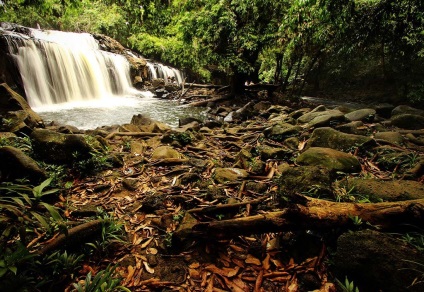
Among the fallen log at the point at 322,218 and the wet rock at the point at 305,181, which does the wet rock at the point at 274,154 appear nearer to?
the wet rock at the point at 305,181

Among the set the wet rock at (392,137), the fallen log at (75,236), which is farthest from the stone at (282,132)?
the fallen log at (75,236)

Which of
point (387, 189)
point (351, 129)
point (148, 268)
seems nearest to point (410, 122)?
point (351, 129)

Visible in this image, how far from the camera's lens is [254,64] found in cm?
1326

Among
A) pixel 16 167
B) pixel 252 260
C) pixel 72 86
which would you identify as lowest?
pixel 252 260

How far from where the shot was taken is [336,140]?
4.57m

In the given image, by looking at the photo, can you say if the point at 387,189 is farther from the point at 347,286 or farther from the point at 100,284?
the point at 100,284

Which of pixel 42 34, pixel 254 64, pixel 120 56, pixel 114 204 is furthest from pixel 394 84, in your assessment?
pixel 42 34

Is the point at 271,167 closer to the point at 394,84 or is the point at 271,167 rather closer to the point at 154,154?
the point at 154,154

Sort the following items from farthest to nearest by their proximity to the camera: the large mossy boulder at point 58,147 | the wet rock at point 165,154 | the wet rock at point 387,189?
the wet rock at point 165,154
the large mossy boulder at point 58,147
the wet rock at point 387,189

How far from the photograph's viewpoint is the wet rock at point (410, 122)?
6.38m

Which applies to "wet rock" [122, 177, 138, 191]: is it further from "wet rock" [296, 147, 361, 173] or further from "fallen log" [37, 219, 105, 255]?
"wet rock" [296, 147, 361, 173]

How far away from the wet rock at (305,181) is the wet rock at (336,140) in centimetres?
196

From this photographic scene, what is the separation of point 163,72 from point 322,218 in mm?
25179

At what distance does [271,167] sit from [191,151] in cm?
205
